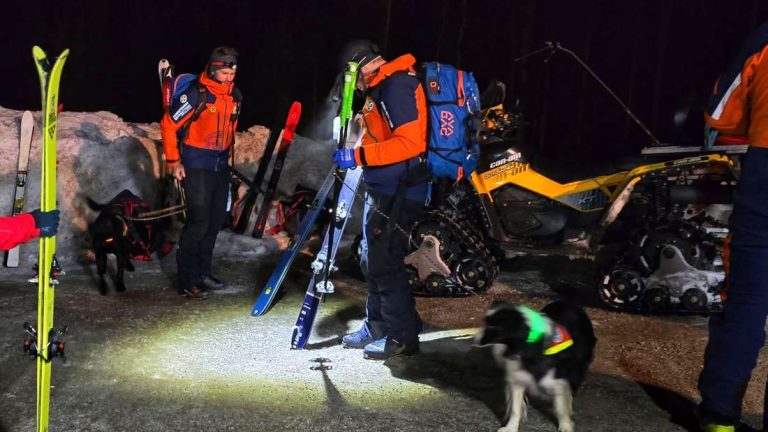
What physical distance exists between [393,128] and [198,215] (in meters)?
2.60

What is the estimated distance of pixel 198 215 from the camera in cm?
620

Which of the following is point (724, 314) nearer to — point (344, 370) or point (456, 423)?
point (456, 423)

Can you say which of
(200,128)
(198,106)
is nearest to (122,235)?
(200,128)

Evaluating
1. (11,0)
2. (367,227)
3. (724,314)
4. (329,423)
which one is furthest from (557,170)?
(11,0)

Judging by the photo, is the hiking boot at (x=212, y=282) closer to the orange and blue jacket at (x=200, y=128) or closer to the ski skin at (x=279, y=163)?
the orange and blue jacket at (x=200, y=128)

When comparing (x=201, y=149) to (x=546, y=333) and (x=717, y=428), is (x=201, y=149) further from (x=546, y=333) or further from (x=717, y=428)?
(x=717, y=428)

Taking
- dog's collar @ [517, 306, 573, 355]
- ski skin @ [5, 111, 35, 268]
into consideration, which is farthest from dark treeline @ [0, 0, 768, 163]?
dog's collar @ [517, 306, 573, 355]

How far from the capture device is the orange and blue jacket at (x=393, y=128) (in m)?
4.34

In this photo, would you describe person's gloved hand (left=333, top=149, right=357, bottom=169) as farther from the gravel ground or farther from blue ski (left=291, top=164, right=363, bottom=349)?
the gravel ground

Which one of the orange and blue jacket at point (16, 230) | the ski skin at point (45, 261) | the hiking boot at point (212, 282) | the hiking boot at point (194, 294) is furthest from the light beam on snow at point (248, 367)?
the orange and blue jacket at point (16, 230)

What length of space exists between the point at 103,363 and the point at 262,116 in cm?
887

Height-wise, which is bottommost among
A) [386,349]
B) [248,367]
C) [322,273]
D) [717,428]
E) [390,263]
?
[248,367]

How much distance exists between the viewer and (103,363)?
4566mm

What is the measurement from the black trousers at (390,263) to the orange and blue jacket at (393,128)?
0.11m
